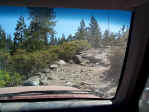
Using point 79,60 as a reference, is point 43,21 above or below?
above

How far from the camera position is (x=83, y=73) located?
382cm

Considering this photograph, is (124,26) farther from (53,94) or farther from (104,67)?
(53,94)

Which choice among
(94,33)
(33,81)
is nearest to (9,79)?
(33,81)

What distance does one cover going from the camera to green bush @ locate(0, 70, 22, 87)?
351 cm

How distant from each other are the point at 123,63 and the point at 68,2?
174 cm

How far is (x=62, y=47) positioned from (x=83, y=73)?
76 centimetres

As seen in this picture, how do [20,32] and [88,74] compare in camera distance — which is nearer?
[20,32]

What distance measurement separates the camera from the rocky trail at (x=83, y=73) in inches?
145

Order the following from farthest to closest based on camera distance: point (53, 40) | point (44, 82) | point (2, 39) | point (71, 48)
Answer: point (44, 82), point (71, 48), point (53, 40), point (2, 39)

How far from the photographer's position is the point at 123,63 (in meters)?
3.82

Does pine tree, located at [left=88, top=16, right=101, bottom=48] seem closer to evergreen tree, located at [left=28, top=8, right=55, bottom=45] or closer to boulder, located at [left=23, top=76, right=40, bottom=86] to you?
evergreen tree, located at [left=28, top=8, right=55, bottom=45]

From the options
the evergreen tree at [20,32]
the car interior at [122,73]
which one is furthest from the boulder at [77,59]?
the evergreen tree at [20,32]

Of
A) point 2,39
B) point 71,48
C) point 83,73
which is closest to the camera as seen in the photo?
point 2,39

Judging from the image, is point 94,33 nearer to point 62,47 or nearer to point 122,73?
point 62,47
